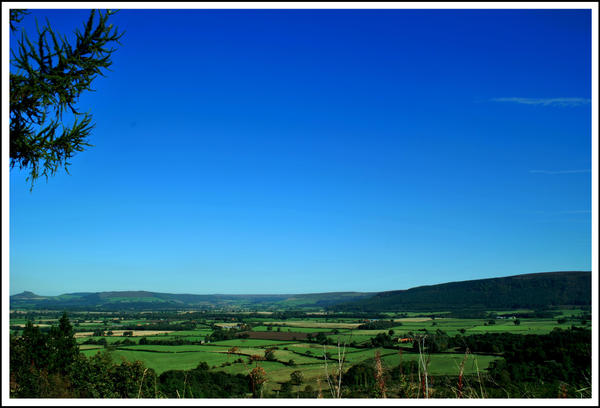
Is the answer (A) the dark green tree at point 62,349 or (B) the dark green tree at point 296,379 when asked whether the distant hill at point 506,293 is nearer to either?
(B) the dark green tree at point 296,379

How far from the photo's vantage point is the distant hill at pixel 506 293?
34219mm

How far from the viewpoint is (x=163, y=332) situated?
1367 inches

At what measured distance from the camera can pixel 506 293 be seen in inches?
1909

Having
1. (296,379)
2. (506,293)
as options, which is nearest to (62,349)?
(296,379)

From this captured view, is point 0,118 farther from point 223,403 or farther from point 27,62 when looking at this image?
point 223,403

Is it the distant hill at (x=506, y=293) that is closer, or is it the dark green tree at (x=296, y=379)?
the dark green tree at (x=296, y=379)

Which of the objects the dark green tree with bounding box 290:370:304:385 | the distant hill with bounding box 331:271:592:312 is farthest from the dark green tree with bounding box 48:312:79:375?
the distant hill with bounding box 331:271:592:312

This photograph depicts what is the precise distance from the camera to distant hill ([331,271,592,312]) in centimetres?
3422

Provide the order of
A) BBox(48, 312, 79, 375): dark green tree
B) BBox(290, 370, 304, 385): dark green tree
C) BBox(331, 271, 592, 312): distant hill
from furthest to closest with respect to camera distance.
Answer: BBox(331, 271, 592, 312): distant hill < BBox(48, 312, 79, 375): dark green tree < BBox(290, 370, 304, 385): dark green tree

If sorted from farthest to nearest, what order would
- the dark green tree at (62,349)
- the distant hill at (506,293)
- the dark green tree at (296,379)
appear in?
the distant hill at (506,293), the dark green tree at (62,349), the dark green tree at (296,379)

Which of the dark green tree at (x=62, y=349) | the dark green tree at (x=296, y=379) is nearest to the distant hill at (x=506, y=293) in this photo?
the dark green tree at (x=296, y=379)

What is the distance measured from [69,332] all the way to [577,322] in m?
31.5

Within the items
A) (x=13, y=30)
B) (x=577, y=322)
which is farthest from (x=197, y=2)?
(x=577, y=322)

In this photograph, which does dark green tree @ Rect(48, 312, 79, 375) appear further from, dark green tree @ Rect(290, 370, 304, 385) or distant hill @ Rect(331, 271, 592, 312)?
distant hill @ Rect(331, 271, 592, 312)
